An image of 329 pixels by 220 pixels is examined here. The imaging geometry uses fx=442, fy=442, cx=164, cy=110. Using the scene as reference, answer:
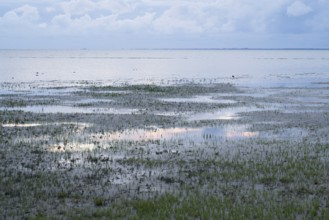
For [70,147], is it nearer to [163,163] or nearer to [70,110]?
[163,163]

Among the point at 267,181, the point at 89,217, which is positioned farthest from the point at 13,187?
the point at 267,181

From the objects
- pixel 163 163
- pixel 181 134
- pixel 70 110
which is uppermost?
pixel 70 110

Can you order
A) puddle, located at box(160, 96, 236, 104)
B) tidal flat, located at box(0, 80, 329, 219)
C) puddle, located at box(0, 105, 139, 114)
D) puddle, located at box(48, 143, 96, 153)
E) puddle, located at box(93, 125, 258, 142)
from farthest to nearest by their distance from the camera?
puddle, located at box(160, 96, 236, 104)
puddle, located at box(0, 105, 139, 114)
puddle, located at box(93, 125, 258, 142)
puddle, located at box(48, 143, 96, 153)
tidal flat, located at box(0, 80, 329, 219)

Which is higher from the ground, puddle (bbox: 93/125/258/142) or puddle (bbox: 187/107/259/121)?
puddle (bbox: 187/107/259/121)

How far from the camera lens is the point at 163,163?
698 inches

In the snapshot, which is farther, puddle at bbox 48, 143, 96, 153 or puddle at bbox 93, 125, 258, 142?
puddle at bbox 93, 125, 258, 142

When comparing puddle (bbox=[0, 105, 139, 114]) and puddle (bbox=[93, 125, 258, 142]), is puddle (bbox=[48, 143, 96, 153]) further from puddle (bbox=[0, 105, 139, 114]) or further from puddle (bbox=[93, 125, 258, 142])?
puddle (bbox=[0, 105, 139, 114])

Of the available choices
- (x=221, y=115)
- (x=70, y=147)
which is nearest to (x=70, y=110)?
(x=221, y=115)

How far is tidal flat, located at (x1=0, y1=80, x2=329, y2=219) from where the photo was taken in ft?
41.0

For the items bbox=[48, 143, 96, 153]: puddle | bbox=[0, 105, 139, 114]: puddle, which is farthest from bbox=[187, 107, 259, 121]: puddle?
bbox=[48, 143, 96, 153]: puddle

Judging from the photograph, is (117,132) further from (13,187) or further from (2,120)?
(13,187)

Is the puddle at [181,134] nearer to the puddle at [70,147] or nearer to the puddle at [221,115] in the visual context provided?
the puddle at [70,147]

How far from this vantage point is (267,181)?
15.3 metres

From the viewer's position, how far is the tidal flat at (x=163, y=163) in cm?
1250
